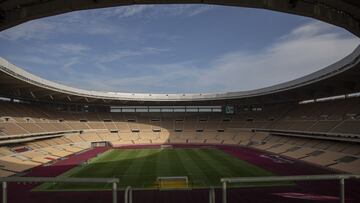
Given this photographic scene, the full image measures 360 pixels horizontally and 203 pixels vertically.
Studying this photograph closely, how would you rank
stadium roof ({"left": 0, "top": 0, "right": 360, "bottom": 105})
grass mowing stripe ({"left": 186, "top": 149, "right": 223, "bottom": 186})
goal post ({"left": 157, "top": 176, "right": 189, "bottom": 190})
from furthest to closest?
grass mowing stripe ({"left": 186, "top": 149, "right": 223, "bottom": 186})
goal post ({"left": 157, "top": 176, "right": 189, "bottom": 190})
stadium roof ({"left": 0, "top": 0, "right": 360, "bottom": 105})

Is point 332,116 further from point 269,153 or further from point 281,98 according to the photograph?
point 281,98

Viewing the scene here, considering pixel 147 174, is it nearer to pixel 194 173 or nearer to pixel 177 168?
pixel 194 173

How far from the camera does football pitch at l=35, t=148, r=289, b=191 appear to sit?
2925cm

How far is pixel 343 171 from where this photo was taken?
111ft

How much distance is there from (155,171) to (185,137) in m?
41.7

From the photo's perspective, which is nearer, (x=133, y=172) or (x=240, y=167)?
(x=133, y=172)

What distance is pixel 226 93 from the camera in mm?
75312

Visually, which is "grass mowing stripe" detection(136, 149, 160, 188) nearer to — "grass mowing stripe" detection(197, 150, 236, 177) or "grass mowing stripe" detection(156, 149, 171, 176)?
"grass mowing stripe" detection(156, 149, 171, 176)

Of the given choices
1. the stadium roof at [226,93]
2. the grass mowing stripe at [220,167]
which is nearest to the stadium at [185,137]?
the stadium roof at [226,93]

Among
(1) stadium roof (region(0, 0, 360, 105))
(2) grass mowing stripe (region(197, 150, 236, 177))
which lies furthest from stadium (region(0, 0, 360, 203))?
(2) grass mowing stripe (region(197, 150, 236, 177))

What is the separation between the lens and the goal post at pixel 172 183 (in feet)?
91.4

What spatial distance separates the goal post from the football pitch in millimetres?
421

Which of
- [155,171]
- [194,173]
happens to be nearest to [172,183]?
[194,173]

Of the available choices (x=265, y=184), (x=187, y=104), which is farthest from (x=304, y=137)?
(x=187, y=104)
